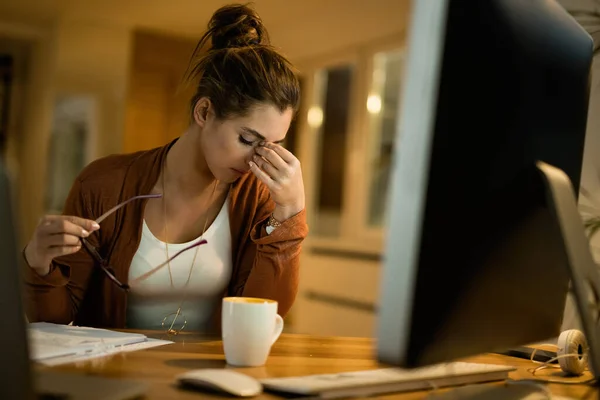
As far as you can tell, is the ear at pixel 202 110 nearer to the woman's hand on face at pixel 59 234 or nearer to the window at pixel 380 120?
the woman's hand on face at pixel 59 234

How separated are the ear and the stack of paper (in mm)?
632

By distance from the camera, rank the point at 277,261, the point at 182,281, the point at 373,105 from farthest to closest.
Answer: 1. the point at 373,105
2. the point at 182,281
3. the point at 277,261

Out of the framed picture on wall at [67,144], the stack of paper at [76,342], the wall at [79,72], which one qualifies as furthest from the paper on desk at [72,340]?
the framed picture on wall at [67,144]

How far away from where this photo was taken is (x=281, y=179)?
1.43 metres

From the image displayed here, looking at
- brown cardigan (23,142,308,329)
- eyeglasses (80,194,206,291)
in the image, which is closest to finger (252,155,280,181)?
brown cardigan (23,142,308,329)

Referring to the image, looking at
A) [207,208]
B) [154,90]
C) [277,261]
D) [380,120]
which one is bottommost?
[277,261]

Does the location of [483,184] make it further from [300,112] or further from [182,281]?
[300,112]

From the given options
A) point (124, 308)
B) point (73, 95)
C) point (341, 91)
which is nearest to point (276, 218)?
point (124, 308)

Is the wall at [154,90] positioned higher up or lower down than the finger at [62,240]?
higher up

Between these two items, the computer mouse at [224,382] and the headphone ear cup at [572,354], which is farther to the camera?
the headphone ear cup at [572,354]

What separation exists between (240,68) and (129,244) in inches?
18.3

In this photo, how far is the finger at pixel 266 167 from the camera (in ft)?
4.76

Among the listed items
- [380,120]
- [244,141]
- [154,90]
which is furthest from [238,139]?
[154,90]

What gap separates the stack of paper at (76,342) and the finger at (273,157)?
0.49 m
